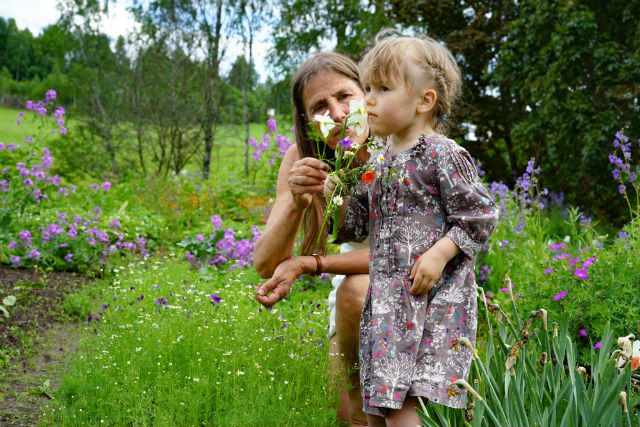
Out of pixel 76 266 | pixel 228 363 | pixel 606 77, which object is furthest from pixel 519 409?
pixel 606 77

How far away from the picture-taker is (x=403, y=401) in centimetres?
175

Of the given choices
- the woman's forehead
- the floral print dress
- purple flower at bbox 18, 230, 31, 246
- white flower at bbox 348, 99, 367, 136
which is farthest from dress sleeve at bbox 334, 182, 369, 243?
purple flower at bbox 18, 230, 31, 246

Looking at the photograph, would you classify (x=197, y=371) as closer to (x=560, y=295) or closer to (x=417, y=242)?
(x=417, y=242)

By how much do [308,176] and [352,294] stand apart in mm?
622

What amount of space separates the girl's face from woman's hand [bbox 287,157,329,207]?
218 mm

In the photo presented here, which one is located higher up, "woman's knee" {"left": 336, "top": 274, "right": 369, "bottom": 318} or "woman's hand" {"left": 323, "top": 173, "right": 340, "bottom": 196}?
"woman's hand" {"left": 323, "top": 173, "right": 340, "bottom": 196}

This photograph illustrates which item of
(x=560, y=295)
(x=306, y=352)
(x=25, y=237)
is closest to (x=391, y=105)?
(x=306, y=352)

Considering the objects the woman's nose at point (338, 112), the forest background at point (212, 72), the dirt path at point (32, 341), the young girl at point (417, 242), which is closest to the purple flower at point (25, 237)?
the dirt path at point (32, 341)

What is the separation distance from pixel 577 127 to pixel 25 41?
2356 centimetres

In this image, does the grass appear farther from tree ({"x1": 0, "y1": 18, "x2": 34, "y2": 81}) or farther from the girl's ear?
tree ({"x1": 0, "y1": 18, "x2": 34, "y2": 81})

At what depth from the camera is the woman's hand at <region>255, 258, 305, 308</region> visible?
2229mm

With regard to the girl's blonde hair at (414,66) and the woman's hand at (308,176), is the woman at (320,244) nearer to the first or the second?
the woman's hand at (308,176)

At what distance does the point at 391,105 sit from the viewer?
1.78 metres

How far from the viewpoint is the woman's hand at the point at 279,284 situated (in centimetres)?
223
